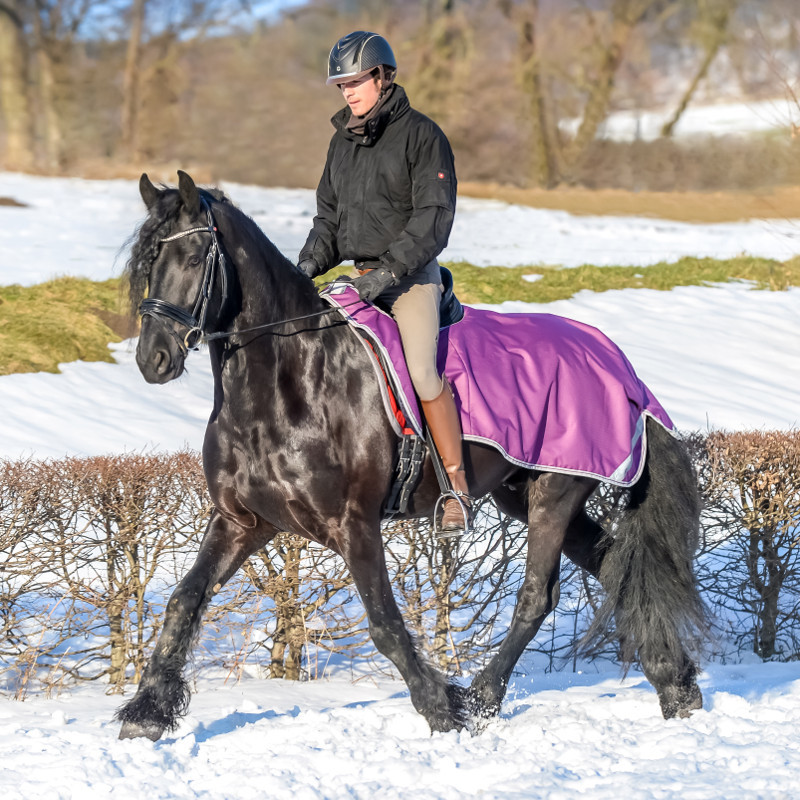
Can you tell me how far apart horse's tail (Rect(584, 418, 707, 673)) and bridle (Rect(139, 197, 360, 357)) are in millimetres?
2008

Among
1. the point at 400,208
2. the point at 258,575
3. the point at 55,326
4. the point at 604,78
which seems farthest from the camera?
the point at 604,78

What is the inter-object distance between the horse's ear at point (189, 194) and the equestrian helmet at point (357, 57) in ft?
2.68

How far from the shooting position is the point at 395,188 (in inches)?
181

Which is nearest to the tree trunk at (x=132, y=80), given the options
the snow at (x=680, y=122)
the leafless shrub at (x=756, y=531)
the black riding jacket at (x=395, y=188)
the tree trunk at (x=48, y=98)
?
the tree trunk at (x=48, y=98)

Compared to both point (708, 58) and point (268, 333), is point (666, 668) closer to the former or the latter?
point (268, 333)

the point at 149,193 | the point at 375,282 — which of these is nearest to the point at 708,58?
the point at 375,282

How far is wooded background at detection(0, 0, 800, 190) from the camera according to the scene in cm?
2631

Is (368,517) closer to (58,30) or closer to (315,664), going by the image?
(315,664)

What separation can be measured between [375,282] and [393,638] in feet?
4.65

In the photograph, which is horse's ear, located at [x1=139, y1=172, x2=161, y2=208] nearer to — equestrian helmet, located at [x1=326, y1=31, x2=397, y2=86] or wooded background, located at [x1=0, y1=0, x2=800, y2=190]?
equestrian helmet, located at [x1=326, y1=31, x2=397, y2=86]

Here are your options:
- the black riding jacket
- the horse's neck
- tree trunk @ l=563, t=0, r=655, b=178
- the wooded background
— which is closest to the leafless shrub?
the black riding jacket

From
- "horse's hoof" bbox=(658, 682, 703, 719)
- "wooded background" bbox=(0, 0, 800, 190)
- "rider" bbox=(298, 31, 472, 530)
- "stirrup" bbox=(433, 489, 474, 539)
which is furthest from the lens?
"wooded background" bbox=(0, 0, 800, 190)

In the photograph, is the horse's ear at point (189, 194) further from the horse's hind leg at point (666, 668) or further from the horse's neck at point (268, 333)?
the horse's hind leg at point (666, 668)

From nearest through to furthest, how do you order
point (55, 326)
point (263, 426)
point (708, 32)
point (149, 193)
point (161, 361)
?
point (161, 361) < point (149, 193) < point (263, 426) < point (55, 326) < point (708, 32)
